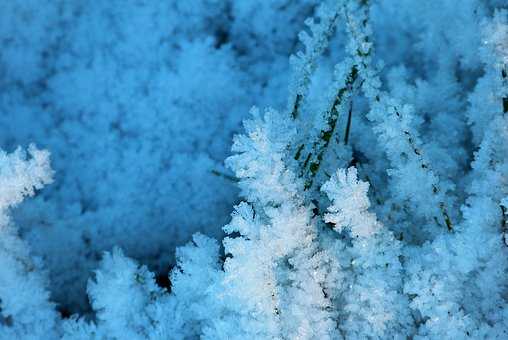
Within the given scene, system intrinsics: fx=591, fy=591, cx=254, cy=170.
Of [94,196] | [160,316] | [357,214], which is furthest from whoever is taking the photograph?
[94,196]

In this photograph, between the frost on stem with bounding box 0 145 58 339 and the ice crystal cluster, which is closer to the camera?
the ice crystal cluster

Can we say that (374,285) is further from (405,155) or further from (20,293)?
(20,293)

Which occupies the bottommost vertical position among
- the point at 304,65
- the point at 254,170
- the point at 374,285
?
the point at 374,285

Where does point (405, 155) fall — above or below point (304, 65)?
below

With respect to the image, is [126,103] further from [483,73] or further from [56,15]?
[483,73]

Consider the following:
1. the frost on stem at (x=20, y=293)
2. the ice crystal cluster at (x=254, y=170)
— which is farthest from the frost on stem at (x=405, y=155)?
the frost on stem at (x=20, y=293)

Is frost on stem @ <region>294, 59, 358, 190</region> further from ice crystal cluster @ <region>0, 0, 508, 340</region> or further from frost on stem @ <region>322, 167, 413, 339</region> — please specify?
frost on stem @ <region>322, 167, 413, 339</region>

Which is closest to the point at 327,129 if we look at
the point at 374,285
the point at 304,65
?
the point at 304,65

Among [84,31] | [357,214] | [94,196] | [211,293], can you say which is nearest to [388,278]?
[357,214]

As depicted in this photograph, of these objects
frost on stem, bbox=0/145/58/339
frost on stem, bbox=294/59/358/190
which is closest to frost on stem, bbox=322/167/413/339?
frost on stem, bbox=294/59/358/190
